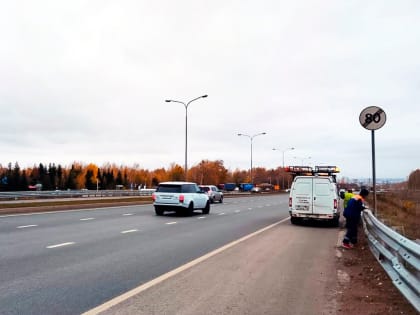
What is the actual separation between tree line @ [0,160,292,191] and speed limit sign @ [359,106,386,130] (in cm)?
8339

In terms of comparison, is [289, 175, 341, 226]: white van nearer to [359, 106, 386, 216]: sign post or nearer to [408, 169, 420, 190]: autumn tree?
[359, 106, 386, 216]: sign post

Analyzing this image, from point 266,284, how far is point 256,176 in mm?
192451

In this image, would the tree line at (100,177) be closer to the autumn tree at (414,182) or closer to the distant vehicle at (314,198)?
the autumn tree at (414,182)

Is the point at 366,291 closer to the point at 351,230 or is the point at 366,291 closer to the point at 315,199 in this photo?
the point at 351,230

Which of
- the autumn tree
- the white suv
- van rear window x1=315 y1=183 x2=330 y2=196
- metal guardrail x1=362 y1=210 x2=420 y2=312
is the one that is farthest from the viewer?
the autumn tree

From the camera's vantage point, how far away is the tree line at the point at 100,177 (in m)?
104

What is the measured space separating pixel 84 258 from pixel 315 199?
1120 cm

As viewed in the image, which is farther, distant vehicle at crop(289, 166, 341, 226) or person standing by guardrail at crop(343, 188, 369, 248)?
distant vehicle at crop(289, 166, 341, 226)

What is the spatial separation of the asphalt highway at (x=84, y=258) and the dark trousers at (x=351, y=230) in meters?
3.44

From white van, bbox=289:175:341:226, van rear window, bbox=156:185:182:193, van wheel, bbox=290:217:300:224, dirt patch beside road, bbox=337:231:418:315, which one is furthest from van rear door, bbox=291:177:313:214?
dirt patch beside road, bbox=337:231:418:315

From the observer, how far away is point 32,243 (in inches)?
459

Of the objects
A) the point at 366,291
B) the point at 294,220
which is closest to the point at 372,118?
the point at 366,291

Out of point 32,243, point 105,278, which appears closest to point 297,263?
point 105,278

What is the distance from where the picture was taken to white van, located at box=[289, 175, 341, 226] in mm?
18188
